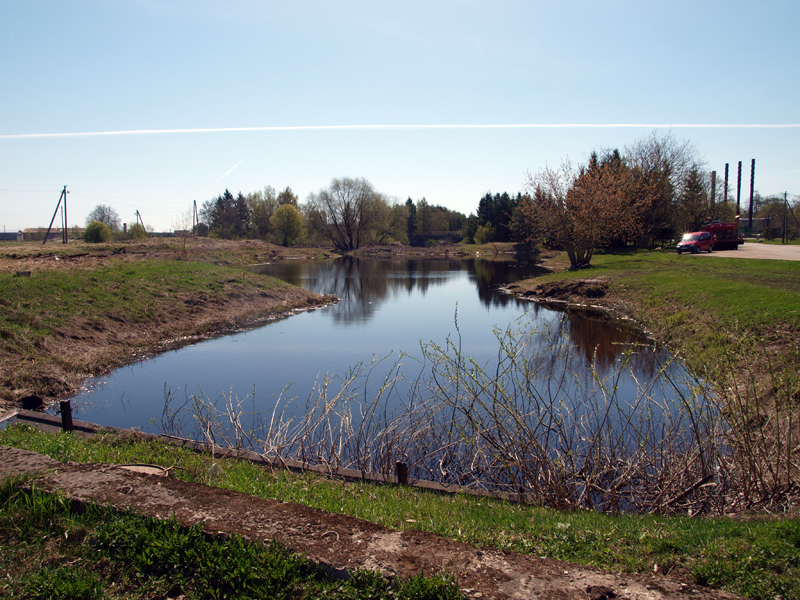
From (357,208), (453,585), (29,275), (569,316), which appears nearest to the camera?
(453,585)

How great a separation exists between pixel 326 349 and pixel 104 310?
6975mm

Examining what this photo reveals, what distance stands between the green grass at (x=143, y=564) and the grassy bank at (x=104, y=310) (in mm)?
7417

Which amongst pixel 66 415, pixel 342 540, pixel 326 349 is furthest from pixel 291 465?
pixel 326 349

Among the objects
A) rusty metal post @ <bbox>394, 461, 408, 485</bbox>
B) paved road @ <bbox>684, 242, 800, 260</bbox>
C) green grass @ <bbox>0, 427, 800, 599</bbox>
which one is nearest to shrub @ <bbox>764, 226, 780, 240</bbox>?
paved road @ <bbox>684, 242, 800, 260</bbox>

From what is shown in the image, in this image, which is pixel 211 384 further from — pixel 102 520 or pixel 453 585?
pixel 453 585

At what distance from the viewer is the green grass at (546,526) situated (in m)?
3.24

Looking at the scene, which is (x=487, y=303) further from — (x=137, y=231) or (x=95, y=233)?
(x=137, y=231)

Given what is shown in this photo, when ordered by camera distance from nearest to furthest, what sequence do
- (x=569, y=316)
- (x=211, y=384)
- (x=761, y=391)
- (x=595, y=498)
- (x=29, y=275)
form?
1. (x=595, y=498)
2. (x=761, y=391)
3. (x=211, y=384)
4. (x=29, y=275)
5. (x=569, y=316)

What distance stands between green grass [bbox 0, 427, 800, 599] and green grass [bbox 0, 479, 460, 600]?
1.06 m

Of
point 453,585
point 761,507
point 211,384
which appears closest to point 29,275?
point 211,384

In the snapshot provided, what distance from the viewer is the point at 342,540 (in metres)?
3.56

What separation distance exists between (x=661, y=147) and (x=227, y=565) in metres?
56.6

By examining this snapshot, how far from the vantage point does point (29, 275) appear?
1703cm

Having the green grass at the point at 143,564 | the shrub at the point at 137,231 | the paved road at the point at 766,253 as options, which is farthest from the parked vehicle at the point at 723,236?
the shrub at the point at 137,231
